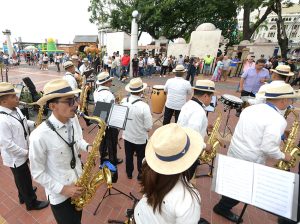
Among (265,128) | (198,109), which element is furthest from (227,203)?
(198,109)

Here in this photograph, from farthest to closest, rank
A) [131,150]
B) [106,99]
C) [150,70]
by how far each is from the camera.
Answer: [150,70] → [106,99] → [131,150]

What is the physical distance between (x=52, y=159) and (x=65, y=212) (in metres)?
0.71

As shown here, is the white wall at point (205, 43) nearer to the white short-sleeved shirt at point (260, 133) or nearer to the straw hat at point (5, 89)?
the white short-sleeved shirt at point (260, 133)

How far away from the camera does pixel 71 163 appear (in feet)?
7.39

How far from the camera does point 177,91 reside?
17.3 ft

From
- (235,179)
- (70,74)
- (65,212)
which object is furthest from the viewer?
(70,74)

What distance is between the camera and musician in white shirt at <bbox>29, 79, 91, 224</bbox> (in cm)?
200

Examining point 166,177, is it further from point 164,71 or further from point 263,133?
point 164,71

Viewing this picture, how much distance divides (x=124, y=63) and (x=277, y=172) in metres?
14.9

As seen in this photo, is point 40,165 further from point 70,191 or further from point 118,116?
point 118,116

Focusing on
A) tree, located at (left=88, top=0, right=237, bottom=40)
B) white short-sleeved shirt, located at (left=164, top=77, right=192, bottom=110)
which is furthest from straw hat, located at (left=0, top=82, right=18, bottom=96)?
tree, located at (left=88, top=0, right=237, bottom=40)

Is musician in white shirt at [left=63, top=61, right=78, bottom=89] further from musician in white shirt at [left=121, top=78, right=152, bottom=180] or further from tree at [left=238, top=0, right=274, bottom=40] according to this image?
tree at [left=238, top=0, right=274, bottom=40]

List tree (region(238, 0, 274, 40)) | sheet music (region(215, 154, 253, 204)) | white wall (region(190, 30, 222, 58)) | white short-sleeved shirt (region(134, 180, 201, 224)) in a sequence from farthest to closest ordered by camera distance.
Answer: white wall (region(190, 30, 222, 58))
tree (region(238, 0, 274, 40))
sheet music (region(215, 154, 253, 204))
white short-sleeved shirt (region(134, 180, 201, 224))

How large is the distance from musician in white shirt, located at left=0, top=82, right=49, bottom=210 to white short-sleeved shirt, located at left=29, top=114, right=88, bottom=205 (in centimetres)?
86
